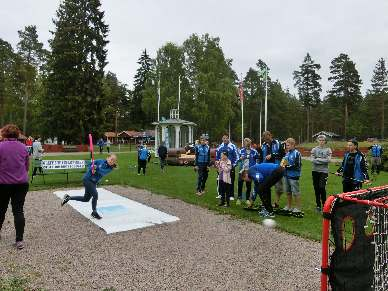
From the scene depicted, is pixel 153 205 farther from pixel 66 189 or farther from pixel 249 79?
pixel 249 79

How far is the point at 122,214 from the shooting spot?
9.38 meters

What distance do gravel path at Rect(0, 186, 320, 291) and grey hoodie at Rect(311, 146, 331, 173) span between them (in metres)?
2.48

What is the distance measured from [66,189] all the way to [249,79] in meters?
73.8

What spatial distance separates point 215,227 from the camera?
27.0 feet

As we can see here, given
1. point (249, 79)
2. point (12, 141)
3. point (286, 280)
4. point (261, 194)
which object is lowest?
point (286, 280)

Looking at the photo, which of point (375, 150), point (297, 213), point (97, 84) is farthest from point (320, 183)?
point (97, 84)

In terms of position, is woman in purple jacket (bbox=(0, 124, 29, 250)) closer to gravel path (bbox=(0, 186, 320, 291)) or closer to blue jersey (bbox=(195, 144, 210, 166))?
gravel path (bbox=(0, 186, 320, 291))

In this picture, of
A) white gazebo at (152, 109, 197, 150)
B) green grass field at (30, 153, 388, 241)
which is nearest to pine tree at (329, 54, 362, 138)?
white gazebo at (152, 109, 197, 150)

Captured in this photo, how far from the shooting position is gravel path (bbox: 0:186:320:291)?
202 inches

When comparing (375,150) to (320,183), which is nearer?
(320,183)

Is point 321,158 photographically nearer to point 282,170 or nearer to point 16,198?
point 282,170

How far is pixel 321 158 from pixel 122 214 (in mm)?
4914

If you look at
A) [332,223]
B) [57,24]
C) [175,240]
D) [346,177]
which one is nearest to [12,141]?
[175,240]

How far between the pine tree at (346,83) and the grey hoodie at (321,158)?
216 feet
